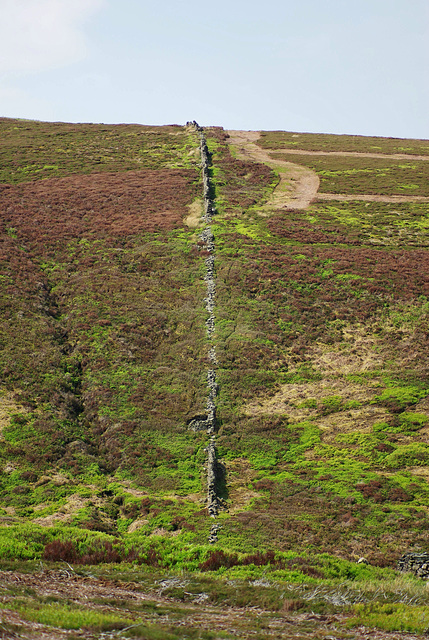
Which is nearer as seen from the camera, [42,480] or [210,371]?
[42,480]

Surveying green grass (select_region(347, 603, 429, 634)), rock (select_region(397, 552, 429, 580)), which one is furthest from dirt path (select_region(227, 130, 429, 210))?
green grass (select_region(347, 603, 429, 634))

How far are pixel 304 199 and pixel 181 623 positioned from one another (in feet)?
204

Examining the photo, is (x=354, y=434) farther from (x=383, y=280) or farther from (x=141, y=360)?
(x=383, y=280)

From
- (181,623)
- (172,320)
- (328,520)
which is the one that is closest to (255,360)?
(172,320)

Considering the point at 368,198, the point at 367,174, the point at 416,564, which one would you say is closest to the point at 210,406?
the point at 416,564

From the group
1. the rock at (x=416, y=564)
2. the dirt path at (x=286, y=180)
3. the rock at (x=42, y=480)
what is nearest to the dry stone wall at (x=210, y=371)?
the rock at (x=416, y=564)

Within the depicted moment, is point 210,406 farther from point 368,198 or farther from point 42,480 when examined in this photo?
point 368,198

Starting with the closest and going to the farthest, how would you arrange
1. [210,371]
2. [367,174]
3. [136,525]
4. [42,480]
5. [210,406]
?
1. [136,525]
2. [42,480]
3. [210,406]
4. [210,371]
5. [367,174]

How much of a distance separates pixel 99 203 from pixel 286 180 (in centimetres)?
2826

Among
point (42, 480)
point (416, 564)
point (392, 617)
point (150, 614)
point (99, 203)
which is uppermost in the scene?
point (99, 203)

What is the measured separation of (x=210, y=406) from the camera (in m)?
34.0

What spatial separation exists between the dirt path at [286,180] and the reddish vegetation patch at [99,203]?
11.9m

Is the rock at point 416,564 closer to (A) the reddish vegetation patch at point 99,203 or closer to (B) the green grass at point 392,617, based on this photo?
(B) the green grass at point 392,617

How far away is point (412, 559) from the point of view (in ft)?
67.6
